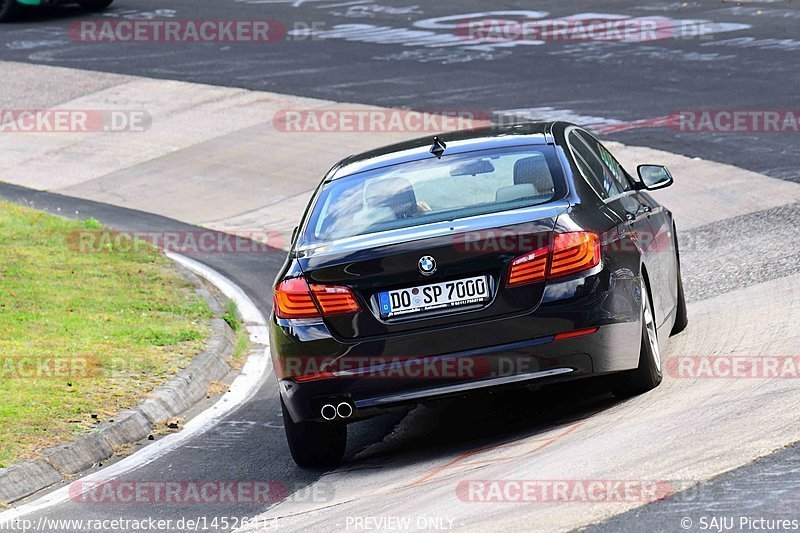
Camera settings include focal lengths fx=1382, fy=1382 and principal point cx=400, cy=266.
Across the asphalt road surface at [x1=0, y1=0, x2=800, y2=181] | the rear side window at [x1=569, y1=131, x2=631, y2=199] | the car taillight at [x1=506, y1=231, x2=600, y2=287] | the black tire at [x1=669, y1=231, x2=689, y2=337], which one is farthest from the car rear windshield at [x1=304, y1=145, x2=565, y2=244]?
the asphalt road surface at [x1=0, y1=0, x2=800, y2=181]

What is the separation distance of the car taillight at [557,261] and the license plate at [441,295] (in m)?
0.14

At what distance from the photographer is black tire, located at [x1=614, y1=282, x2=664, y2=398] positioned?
7.15m

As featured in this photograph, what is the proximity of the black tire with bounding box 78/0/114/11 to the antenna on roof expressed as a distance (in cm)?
2459

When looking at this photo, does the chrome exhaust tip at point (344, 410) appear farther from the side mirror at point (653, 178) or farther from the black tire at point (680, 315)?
the black tire at point (680, 315)

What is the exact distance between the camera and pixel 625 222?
7523 mm

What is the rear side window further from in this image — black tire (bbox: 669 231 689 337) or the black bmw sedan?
black tire (bbox: 669 231 689 337)

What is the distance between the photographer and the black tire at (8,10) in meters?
30.3

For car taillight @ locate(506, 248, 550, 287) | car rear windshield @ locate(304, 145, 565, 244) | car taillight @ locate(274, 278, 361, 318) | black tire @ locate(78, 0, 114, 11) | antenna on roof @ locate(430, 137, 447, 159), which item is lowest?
black tire @ locate(78, 0, 114, 11)

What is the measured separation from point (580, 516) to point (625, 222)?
2.49 m

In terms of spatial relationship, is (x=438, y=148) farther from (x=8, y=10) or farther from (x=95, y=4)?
(x=95, y=4)

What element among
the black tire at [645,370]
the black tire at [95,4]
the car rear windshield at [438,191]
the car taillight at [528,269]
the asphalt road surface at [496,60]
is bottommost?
the asphalt road surface at [496,60]

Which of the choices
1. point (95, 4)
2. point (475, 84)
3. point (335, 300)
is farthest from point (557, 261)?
point (95, 4)

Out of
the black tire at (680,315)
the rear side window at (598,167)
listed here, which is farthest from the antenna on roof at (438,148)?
the black tire at (680,315)

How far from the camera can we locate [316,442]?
23.9 ft
